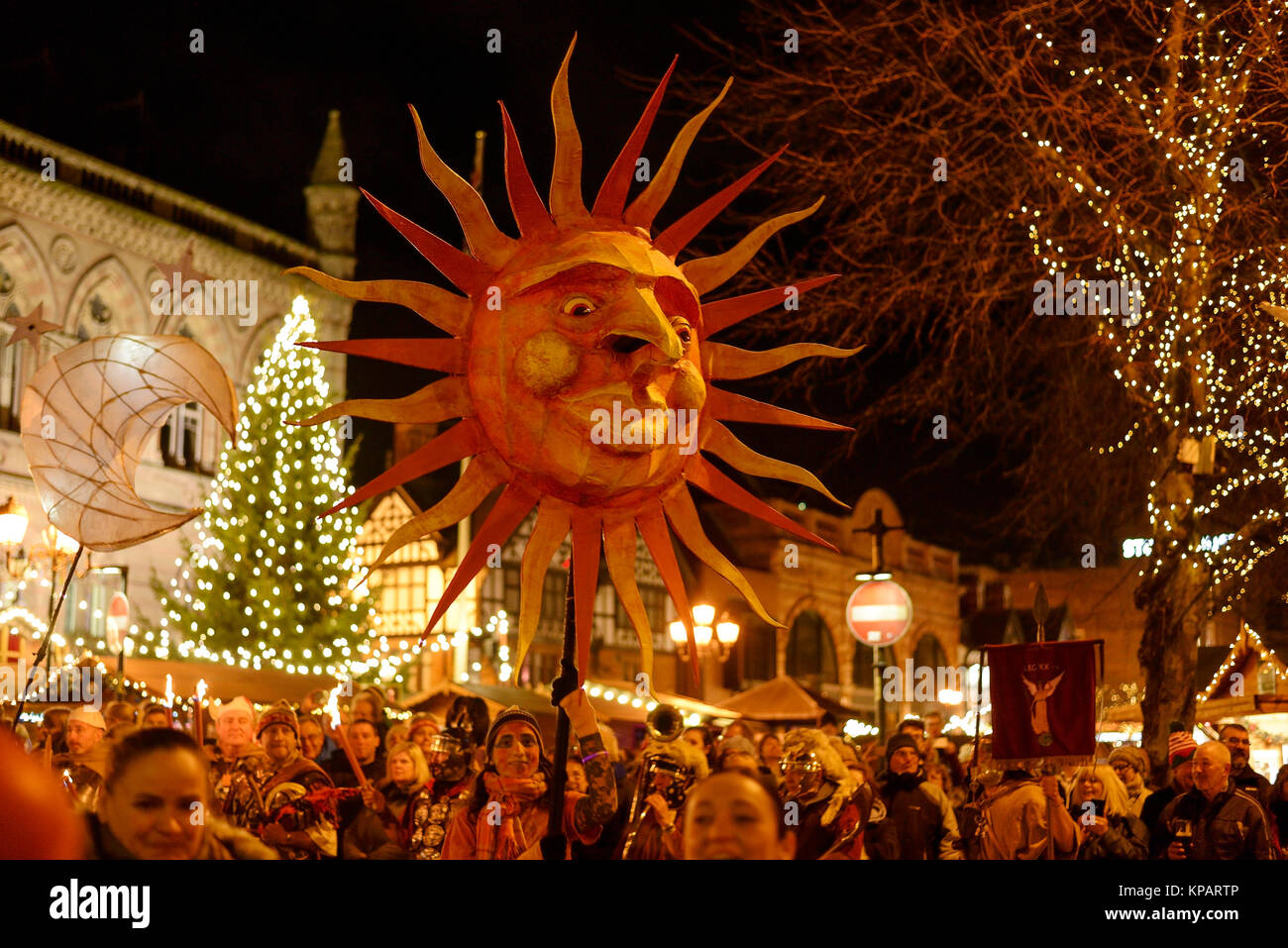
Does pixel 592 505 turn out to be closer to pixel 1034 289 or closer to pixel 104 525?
pixel 104 525

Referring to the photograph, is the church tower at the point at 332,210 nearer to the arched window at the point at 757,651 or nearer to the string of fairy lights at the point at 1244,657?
the arched window at the point at 757,651

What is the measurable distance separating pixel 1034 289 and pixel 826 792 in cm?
900

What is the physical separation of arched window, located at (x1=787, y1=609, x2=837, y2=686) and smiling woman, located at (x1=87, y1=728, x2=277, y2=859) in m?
45.9

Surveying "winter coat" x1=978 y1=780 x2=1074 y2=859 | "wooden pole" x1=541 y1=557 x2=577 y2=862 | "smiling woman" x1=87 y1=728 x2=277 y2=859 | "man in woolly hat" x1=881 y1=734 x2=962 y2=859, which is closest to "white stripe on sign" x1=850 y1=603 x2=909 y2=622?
"man in woolly hat" x1=881 y1=734 x2=962 y2=859

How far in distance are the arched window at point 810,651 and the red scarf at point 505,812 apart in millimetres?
42908

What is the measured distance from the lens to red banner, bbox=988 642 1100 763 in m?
9.22

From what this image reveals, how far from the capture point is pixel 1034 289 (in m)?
15.6

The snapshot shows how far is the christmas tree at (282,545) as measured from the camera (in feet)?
104

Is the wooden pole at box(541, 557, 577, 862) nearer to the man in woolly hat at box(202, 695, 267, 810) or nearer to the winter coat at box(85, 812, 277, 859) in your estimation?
the winter coat at box(85, 812, 277, 859)

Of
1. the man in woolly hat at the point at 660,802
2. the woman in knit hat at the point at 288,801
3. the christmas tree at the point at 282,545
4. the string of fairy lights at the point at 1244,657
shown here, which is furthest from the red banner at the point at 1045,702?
the christmas tree at the point at 282,545

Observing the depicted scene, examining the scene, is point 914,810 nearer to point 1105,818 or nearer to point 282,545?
point 1105,818

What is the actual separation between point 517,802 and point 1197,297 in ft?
33.0

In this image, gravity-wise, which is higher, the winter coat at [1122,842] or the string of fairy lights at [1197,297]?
the string of fairy lights at [1197,297]
